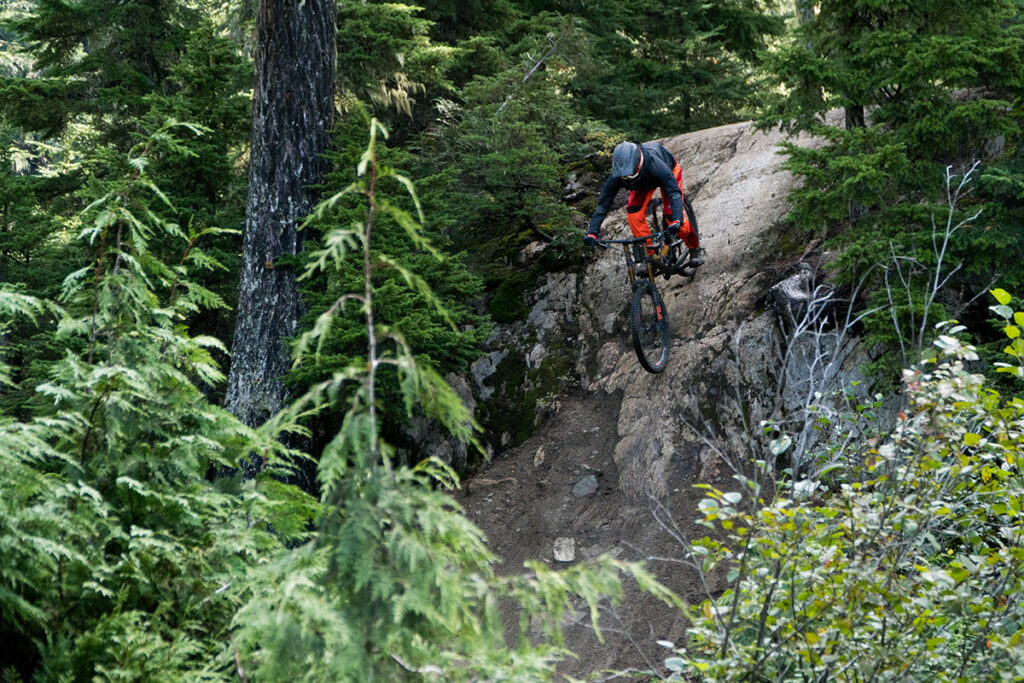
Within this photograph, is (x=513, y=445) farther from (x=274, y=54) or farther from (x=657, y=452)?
(x=274, y=54)

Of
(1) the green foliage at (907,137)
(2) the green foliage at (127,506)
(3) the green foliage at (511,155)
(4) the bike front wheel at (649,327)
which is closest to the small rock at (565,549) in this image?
(4) the bike front wheel at (649,327)

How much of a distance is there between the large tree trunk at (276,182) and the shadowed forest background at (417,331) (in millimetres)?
34

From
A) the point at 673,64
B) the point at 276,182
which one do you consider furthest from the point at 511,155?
the point at 673,64

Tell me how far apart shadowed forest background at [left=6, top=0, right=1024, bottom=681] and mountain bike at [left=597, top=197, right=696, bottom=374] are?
1.48 metres

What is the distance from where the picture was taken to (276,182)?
8.83m

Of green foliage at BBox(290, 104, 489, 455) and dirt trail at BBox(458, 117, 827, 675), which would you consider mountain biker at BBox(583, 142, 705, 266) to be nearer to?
dirt trail at BBox(458, 117, 827, 675)

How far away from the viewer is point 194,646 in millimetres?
2441

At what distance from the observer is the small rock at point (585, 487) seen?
27.6ft

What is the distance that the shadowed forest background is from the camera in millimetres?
2197

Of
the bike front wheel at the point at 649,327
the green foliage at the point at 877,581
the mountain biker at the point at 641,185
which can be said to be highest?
the mountain biker at the point at 641,185

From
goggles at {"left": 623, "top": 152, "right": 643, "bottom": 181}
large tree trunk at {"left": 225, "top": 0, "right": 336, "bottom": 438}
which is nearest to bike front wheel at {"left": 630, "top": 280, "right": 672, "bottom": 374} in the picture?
goggles at {"left": 623, "top": 152, "right": 643, "bottom": 181}

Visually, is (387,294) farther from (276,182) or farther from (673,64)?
(673,64)

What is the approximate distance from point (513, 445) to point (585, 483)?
1.26m

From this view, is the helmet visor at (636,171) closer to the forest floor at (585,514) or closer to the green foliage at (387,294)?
the green foliage at (387,294)
